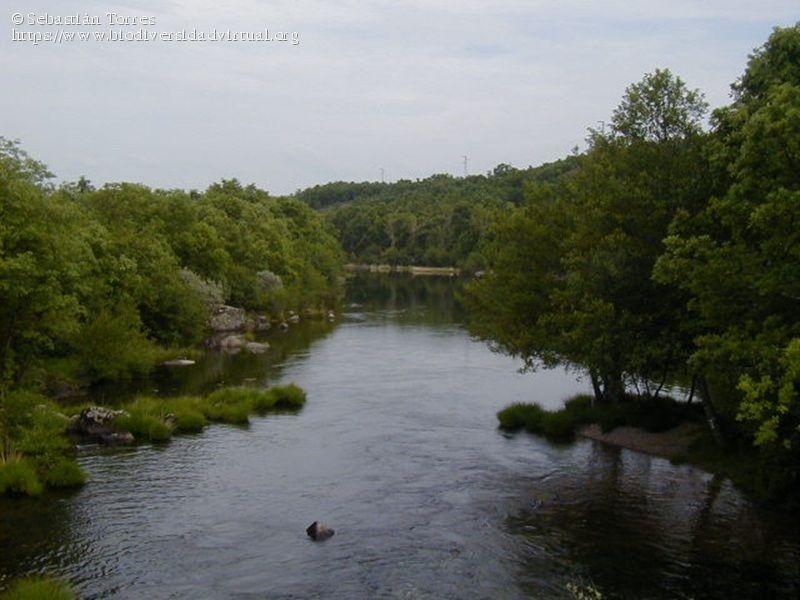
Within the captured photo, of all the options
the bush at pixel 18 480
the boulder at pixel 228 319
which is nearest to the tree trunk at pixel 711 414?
the bush at pixel 18 480

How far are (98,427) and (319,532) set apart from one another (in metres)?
17.5

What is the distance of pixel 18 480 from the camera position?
29406 millimetres

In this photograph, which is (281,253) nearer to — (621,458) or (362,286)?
(362,286)

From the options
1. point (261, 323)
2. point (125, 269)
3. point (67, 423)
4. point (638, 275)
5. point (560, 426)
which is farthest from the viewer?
point (261, 323)

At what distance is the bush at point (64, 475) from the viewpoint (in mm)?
30438

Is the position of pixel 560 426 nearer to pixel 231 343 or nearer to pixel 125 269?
pixel 125 269

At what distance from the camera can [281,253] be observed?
105 m

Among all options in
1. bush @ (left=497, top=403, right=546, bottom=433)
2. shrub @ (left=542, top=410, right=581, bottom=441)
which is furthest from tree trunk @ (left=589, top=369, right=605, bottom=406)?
bush @ (left=497, top=403, right=546, bottom=433)

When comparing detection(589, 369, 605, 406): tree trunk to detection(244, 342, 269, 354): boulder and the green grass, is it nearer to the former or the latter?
the green grass

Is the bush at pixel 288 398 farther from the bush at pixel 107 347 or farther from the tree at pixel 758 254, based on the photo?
the tree at pixel 758 254

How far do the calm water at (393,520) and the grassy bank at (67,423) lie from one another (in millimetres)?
905

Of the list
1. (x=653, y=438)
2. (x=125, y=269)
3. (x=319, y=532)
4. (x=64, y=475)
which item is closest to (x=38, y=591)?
(x=319, y=532)

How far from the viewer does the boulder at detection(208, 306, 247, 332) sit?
79.3m

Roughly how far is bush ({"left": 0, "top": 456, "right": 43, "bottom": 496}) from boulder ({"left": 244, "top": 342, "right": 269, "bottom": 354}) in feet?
128
